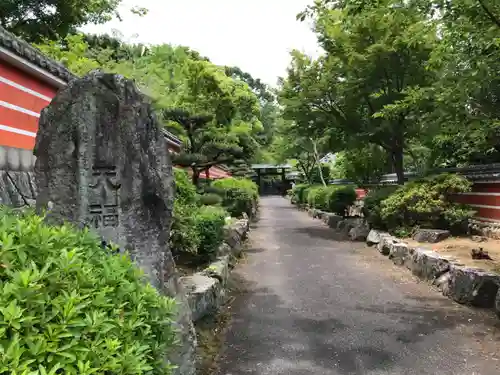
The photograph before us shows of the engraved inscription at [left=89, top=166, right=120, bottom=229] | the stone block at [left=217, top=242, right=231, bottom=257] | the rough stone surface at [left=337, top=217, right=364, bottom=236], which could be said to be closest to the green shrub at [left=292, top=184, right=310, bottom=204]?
the rough stone surface at [left=337, top=217, right=364, bottom=236]

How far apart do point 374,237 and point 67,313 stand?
1118 cm

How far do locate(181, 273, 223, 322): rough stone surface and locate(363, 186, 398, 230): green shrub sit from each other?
704 centimetres

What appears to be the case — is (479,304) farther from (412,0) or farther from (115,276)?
(115,276)

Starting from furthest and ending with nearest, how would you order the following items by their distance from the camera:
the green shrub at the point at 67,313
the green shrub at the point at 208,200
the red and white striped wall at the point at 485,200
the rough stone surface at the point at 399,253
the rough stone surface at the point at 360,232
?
the rough stone surface at the point at 360,232, the green shrub at the point at 208,200, the red and white striped wall at the point at 485,200, the rough stone surface at the point at 399,253, the green shrub at the point at 67,313

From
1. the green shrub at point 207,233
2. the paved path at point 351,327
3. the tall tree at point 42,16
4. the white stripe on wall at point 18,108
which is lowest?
the paved path at point 351,327

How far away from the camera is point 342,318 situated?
234 inches

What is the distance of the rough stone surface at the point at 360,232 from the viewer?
13.2 metres

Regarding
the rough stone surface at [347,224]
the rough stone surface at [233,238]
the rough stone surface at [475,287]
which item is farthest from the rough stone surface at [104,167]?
the rough stone surface at [347,224]

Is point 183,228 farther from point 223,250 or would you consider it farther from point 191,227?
point 223,250

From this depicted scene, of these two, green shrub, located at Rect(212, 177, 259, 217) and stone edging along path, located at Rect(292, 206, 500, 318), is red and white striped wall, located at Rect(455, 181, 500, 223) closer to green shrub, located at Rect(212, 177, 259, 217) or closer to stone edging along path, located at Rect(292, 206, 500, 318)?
stone edging along path, located at Rect(292, 206, 500, 318)

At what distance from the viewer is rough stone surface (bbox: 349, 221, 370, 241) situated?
43.3 ft

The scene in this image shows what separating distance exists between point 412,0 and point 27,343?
6478mm

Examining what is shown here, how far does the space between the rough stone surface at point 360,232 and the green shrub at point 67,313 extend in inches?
464

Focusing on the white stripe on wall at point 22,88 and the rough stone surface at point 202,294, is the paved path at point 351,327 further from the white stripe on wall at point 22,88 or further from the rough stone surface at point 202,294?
the white stripe on wall at point 22,88
